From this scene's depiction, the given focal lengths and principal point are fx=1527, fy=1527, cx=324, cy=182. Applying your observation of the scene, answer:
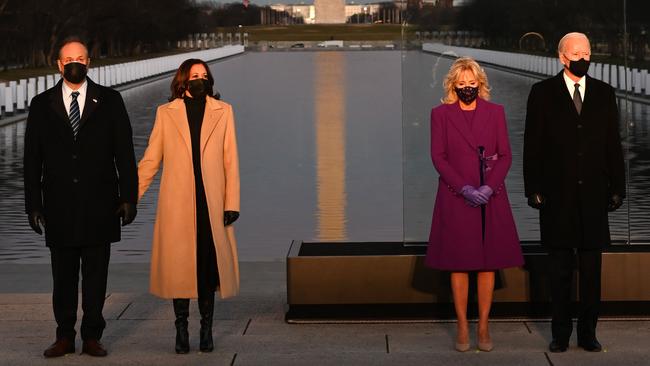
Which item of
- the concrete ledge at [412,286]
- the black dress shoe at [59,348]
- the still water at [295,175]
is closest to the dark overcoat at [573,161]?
the concrete ledge at [412,286]

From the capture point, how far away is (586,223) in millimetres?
8484

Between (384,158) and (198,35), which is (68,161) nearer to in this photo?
(384,158)

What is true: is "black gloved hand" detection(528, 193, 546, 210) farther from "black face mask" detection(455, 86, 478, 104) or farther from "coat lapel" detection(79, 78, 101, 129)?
"coat lapel" detection(79, 78, 101, 129)

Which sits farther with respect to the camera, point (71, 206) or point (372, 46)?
point (372, 46)

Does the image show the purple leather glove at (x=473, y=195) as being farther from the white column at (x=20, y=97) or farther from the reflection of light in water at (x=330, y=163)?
the white column at (x=20, y=97)

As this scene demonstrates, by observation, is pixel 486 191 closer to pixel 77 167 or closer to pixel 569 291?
pixel 569 291

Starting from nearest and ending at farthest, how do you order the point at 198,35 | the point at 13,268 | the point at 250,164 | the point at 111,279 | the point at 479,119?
the point at 479,119
the point at 111,279
the point at 13,268
the point at 250,164
the point at 198,35

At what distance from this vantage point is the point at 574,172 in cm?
853

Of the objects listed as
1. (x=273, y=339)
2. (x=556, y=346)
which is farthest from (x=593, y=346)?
(x=273, y=339)

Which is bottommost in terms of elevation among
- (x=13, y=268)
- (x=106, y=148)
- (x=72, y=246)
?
(x=13, y=268)

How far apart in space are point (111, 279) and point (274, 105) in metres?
29.5

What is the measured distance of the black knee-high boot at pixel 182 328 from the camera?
28.0 feet

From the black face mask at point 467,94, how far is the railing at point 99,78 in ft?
49.6

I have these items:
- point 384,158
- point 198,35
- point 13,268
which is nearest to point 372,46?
point 198,35
